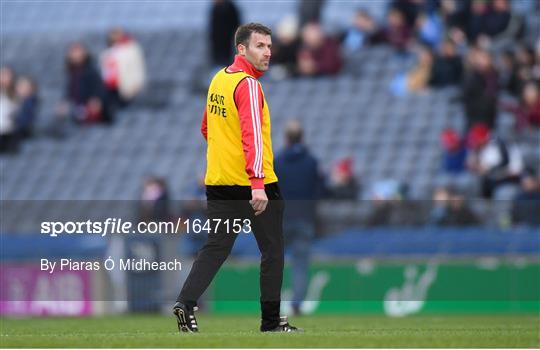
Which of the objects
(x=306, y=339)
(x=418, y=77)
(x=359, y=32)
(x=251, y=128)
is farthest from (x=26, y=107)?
(x=306, y=339)

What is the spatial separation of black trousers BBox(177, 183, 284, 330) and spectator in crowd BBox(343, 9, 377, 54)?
14780 millimetres

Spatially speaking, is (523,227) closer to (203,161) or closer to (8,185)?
(203,161)

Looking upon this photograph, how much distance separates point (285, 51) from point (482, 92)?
4.66 m

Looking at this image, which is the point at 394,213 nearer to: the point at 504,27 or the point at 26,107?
the point at 504,27

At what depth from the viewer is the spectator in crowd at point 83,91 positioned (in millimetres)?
27781

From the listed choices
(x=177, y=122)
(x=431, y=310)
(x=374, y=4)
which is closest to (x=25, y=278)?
(x=431, y=310)

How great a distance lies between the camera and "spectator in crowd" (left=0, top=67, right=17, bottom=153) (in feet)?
90.7

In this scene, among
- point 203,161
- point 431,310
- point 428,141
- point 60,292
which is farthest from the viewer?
point 203,161

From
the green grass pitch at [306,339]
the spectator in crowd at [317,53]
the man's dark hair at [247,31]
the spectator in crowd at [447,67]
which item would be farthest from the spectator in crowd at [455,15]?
the man's dark hair at [247,31]

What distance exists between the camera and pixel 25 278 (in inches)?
814

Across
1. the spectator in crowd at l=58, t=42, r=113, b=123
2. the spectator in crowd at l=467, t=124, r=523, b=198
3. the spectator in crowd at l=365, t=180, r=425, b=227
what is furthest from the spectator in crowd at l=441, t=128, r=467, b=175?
the spectator in crowd at l=58, t=42, r=113, b=123

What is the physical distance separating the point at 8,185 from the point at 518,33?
9308mm

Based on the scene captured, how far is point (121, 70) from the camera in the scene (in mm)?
27906

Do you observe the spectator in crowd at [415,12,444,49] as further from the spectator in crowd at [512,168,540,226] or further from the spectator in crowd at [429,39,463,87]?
the spectator in crowd at [512,168,540,226]
